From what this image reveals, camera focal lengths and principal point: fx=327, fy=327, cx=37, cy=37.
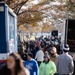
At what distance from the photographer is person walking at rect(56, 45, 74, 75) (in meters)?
10.7

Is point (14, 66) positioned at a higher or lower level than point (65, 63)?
higher

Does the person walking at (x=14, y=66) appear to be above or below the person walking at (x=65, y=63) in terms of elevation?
above

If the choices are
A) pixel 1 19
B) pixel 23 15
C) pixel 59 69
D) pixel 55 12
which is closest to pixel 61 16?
pixel 55 12

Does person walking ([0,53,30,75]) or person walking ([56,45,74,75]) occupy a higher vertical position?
person walking ([0,53,30,75])

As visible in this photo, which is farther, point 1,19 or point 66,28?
point 66,28

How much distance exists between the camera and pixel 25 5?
93.9ft

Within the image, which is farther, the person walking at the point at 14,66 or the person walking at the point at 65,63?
the person walking at the point at 65,63

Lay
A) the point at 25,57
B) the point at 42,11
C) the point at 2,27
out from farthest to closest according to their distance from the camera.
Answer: the point at 42,11 < the point at 25,57 < the point at 2,27

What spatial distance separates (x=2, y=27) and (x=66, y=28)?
29.5 ft

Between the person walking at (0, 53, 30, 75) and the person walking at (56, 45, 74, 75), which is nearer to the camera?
the person walking at (0, 53, 30, 75)

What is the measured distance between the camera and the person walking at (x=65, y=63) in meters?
10.7

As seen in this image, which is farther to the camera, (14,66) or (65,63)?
(65,63)

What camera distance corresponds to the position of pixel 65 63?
10.8 m

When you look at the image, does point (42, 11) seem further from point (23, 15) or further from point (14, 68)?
point (14, 68)
